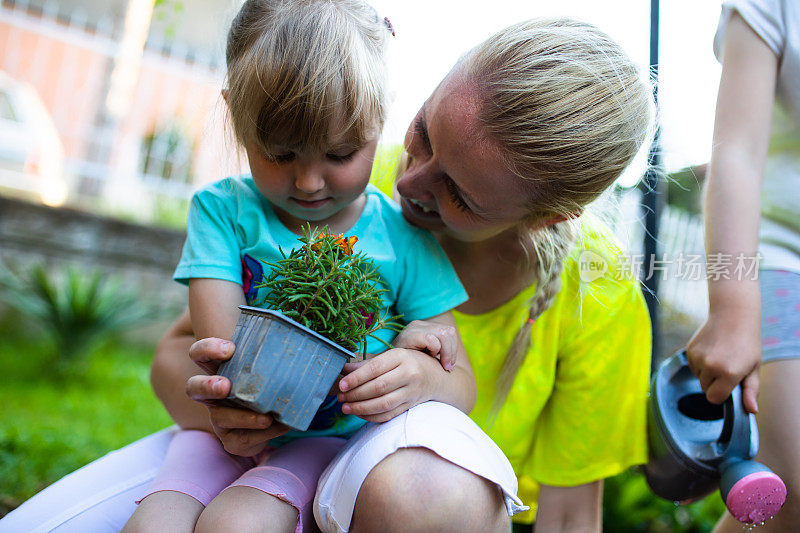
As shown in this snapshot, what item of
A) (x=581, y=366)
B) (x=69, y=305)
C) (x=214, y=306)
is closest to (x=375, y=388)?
(x=214, y=306)

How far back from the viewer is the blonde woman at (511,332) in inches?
45.3

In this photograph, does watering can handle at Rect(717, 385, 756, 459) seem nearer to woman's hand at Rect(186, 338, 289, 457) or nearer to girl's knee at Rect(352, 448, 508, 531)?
girl's knee at Rect(352, 448, 508, 531)

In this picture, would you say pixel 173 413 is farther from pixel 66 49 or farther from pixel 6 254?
pixel 66 49

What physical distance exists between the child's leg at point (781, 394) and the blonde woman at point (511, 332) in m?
0.32

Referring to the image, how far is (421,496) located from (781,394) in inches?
47.5

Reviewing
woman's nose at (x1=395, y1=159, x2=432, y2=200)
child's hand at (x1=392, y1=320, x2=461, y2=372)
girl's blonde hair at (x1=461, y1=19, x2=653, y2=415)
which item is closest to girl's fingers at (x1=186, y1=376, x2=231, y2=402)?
child's hand at (x1=392, y1=320, x2=461, y2=372)

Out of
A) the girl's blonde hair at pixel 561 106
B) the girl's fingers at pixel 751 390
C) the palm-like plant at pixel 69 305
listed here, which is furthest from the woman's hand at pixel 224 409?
the palm-like plant at pixel 69 305

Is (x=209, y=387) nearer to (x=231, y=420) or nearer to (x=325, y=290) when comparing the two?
(x=231, y=420)

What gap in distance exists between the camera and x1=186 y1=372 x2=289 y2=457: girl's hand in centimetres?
108

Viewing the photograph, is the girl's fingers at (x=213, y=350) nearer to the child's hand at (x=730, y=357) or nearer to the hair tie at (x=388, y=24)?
the hair tie at (x=388, y=24)

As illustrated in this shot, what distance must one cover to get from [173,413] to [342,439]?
504 millimetres

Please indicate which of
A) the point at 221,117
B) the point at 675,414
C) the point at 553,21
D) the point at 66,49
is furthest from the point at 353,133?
the point at 66,49

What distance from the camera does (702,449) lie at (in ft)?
5.69

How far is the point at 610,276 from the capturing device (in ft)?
6.13
